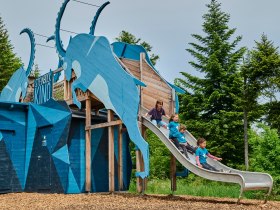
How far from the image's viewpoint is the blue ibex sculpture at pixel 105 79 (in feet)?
36.5

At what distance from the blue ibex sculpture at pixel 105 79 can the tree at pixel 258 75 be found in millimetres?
11142

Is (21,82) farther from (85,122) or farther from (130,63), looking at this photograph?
(130,63)

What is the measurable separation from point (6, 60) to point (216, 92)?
19.8 m

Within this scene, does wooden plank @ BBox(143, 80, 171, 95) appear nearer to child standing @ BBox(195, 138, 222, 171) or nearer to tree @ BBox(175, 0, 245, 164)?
child standing @ BBox(195, 138, 222, 171)

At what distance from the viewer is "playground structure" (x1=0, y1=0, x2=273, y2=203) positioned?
11750 mm

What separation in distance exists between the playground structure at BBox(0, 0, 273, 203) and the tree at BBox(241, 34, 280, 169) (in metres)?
9.03

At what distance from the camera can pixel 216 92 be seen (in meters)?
23.5

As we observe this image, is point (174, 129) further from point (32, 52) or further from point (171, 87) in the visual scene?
point (32, 52)

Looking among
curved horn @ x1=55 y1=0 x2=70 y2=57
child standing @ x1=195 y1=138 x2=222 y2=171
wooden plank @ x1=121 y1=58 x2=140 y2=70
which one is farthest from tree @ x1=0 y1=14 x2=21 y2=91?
child standing @ x1=195 y1=138 x2=222 y2=171

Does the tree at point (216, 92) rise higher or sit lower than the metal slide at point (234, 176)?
higher

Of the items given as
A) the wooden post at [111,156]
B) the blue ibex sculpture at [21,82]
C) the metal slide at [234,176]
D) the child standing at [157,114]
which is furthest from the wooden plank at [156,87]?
the blue ibex sculpture at [21,82]

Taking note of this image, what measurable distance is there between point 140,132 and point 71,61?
396 centimetres

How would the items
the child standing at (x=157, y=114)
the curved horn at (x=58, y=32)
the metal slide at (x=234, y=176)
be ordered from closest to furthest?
the metal slide at (x=234, y=176) → the child standing at (x=157, y=114) → the curved horn at (x=58, y=32)

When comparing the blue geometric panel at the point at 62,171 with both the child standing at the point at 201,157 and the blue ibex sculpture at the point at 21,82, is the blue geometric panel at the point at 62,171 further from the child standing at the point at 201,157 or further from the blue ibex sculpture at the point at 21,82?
the blue ibex sculpture at the point at 21,82
